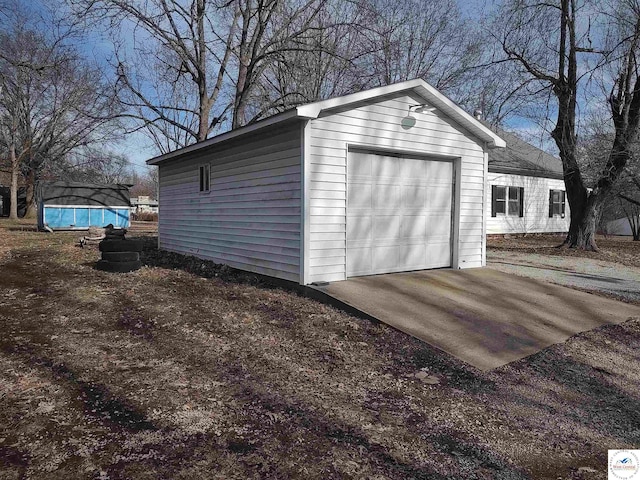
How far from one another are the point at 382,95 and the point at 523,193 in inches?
584

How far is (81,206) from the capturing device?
2067 centimetres

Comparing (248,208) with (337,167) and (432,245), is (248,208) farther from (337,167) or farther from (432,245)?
(432,245)

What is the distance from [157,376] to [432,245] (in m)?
5.81

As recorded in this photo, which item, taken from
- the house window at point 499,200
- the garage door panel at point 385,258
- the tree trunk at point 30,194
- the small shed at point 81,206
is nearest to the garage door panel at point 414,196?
the garage door panel at point 385,258

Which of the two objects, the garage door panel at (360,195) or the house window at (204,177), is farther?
the house window at (204,177)

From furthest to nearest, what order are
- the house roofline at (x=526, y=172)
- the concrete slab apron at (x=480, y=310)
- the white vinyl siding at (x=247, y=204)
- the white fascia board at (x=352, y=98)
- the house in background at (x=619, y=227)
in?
the house in background at (x=619, y=227), the house roofline at (x=526, y=172), the white vinyl siding at (x=247, y=204), the white fascia board at (x=352, y=98), the concrete slab apron at (x=480, y=310)

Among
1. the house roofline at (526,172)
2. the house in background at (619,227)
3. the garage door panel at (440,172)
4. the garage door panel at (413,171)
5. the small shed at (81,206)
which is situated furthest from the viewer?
the house in background at (619,227)

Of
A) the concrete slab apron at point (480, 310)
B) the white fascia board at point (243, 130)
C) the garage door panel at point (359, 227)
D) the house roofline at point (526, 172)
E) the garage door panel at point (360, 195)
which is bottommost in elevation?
the concrete slab apron at point (480, 310)

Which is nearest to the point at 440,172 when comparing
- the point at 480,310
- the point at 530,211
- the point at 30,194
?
the point at 480,310

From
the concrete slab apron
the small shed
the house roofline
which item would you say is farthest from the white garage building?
the small shed

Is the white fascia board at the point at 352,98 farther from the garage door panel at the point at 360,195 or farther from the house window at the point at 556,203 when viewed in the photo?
the house window at the point at 556,203

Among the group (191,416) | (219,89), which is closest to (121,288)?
(191,416)

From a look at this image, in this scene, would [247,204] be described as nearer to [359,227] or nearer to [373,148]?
[359,227]

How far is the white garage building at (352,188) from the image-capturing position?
682 cm
